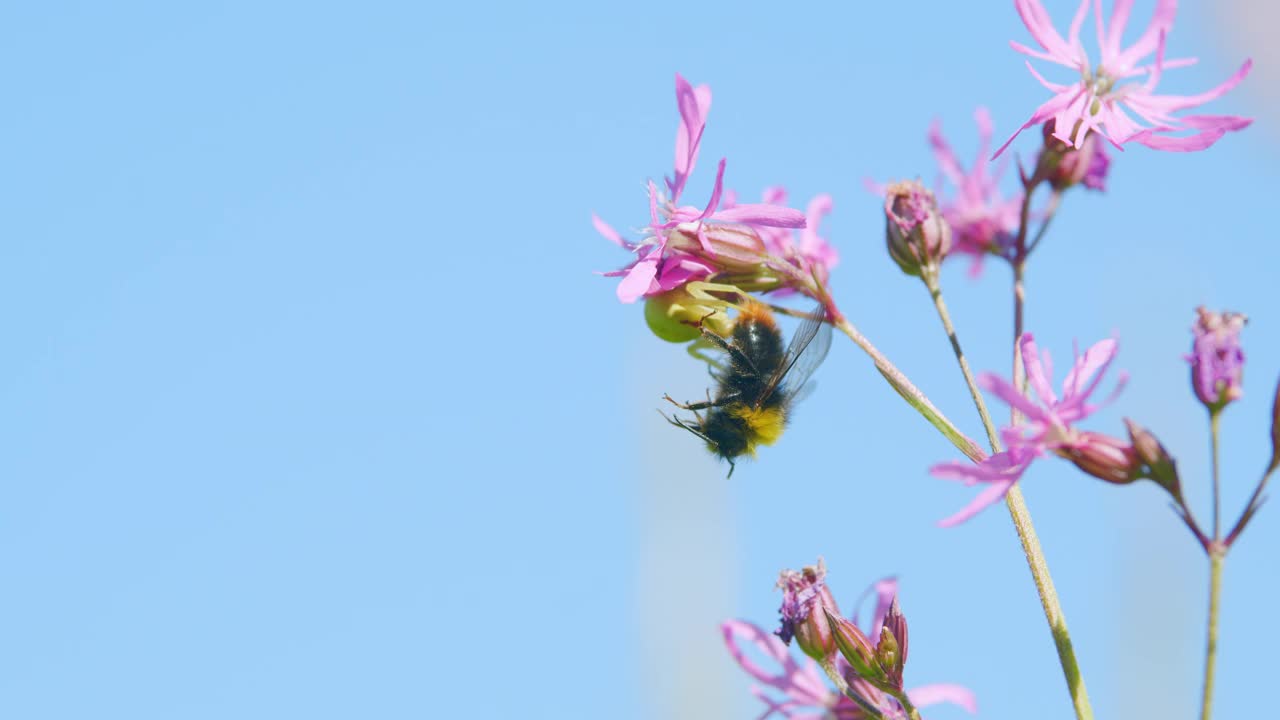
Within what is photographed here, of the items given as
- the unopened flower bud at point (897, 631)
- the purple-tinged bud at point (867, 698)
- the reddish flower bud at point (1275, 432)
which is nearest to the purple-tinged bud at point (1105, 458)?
the reddish flower bud at point (1275, 432)

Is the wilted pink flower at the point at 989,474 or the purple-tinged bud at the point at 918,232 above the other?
the purple-tinged bud at the point at 918,232

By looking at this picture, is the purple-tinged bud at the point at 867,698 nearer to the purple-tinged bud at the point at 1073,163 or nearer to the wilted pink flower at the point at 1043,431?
the wilted pink flower at the point at 1043,431

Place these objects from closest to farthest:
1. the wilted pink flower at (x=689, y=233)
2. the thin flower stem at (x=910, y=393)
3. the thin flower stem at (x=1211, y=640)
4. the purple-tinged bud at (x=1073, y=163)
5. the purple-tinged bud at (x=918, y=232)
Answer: the thin flower stem at (x=1211, y=640) < the thin flower stem at (x=910, y=393) < the wilted pink flower at (x=689, y=233) < the purple-tinged bud at (x=918, y=232) < the purple-tinged bud at (x=1073, y=163)

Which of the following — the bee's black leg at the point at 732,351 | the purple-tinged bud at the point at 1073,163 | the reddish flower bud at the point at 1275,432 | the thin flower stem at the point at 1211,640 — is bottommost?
the thin flower stem at the point at 1211,640

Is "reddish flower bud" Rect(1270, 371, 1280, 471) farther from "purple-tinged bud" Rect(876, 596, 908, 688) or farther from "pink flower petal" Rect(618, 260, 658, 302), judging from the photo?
"pink flower petal" Rect(618, 260, 658, 302)

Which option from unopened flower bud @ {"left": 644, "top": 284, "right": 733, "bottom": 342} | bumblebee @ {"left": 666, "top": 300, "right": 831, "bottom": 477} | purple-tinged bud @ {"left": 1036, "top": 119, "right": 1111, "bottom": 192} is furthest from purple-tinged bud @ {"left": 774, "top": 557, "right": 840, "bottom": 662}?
purple-tinged bud @ {"left": 1036, "top": 119, "right": 1111, "bottom": 192}
